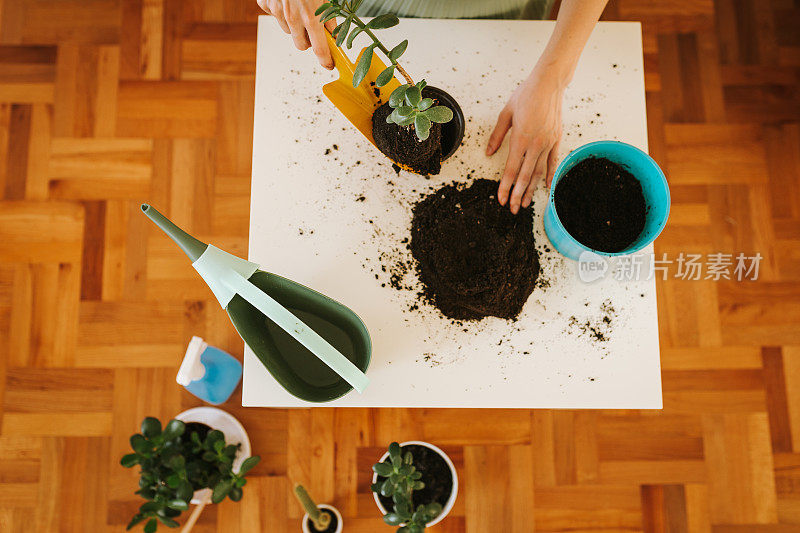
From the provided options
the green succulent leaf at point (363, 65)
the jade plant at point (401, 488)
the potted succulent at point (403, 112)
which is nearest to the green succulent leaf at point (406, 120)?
the potted succulent at point (403, 112)

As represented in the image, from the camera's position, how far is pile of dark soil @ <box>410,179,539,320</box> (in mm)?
929

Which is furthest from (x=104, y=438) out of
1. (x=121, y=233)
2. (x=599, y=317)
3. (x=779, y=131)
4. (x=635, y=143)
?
(x=779, y=131)

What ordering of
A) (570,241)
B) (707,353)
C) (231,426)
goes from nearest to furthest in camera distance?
1. (570,241)
2. (231,426)
3. (707,353)

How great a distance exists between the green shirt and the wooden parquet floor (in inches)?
33.3

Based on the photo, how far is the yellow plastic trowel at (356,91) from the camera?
850 mm

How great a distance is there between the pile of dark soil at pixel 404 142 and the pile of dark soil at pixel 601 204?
0.76 ft

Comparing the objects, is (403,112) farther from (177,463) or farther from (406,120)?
(177,463)

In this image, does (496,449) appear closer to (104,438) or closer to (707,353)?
(707,353)

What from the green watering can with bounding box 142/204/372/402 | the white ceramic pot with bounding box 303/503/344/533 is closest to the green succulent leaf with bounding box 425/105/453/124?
the green watering can with bounding box 142/204/372/402

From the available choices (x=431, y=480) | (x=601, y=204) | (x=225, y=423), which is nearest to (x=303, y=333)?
(x=601, y=204)

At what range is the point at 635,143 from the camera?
38.6 inches

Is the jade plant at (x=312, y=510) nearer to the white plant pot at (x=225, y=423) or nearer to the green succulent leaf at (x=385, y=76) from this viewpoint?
the white plant pot at (x=225, y=423)

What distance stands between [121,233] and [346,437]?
99 cm

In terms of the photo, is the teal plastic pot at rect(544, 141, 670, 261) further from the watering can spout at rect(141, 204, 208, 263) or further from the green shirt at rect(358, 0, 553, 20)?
the watering can spout at rect(141, 204, 208, 263)
